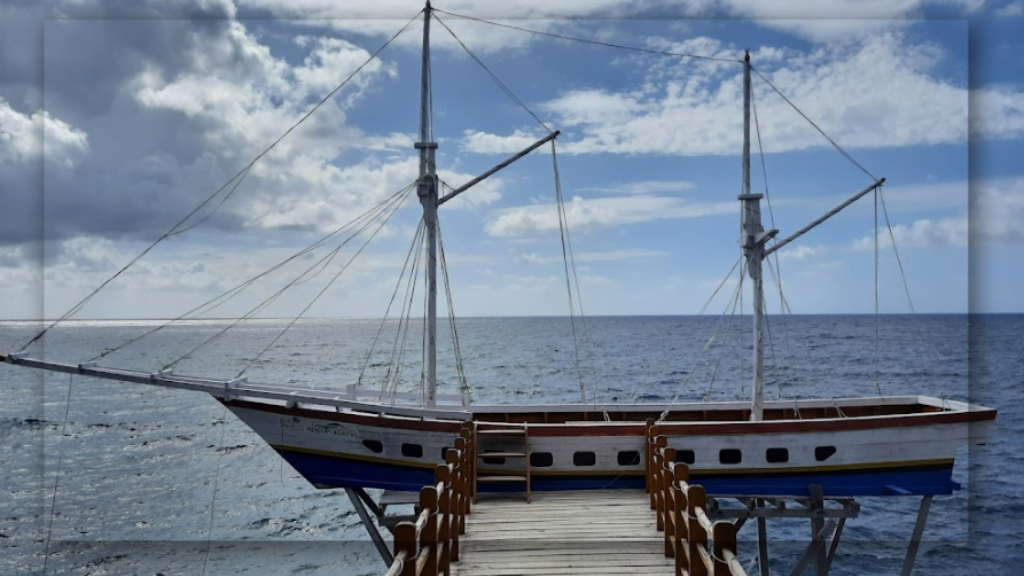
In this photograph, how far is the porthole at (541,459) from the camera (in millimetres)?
13453

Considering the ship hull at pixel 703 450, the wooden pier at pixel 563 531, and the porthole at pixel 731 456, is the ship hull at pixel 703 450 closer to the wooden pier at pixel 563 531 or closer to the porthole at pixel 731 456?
the porthole at pixel 731 456

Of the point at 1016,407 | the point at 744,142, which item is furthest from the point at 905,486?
the point at 1016,407

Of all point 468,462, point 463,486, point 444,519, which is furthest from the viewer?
point 468,462

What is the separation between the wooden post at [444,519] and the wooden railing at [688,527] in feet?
7.30

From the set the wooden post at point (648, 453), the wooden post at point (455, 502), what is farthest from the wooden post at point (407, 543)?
the wooden post at point (648, 453)

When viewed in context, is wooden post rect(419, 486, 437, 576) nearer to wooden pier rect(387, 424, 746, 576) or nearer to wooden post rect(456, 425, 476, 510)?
wooden pier rect(387, 424, 746, 576)

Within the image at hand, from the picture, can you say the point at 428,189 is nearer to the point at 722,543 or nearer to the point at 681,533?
the point at 681,533

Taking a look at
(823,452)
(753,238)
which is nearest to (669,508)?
(823,452)

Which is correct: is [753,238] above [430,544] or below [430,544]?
above

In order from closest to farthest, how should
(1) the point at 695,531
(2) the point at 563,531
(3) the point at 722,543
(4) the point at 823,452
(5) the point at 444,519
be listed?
(3) the point at 722,543 → (1) the point at 695,531 → (5) the point at 444,519 → (2) the point at 563,531 → (4) the point at 823,452

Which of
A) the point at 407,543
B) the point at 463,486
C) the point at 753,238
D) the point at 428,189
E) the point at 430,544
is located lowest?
the point at 463,486

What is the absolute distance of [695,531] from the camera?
631 centimetres

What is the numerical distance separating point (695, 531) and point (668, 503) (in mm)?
2040

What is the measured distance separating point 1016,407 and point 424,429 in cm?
4256
